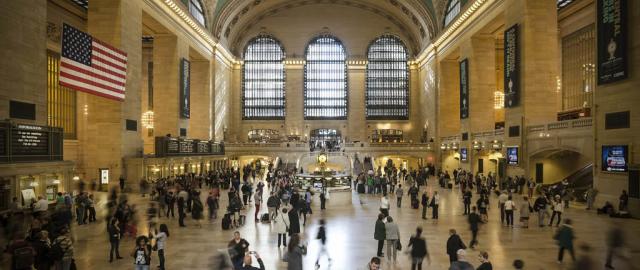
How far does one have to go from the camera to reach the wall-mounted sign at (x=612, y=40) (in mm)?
16141

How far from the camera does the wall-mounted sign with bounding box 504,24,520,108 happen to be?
24.2 metres

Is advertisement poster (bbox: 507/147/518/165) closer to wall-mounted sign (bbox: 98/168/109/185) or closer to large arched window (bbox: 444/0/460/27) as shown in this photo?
large arched window (bbox: 444/0/460/27)

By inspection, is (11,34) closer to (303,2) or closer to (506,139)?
(506,139)

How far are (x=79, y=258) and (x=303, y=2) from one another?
141 feet

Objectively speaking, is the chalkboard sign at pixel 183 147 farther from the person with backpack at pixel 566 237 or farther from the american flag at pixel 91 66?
the person with backpack at pixel 566 237

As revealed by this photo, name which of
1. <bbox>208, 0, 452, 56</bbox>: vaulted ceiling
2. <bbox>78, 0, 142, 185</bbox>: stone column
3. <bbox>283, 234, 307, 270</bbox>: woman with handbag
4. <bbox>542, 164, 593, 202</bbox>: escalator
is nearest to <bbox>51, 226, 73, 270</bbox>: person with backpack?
<bbox>283, 234, 307, 270</bbox>: woman with handbag

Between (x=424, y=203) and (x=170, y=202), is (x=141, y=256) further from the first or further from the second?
(x=424, y=203)

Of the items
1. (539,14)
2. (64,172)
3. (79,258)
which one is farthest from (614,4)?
(64,172)

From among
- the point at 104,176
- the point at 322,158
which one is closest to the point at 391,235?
the point at 104,176

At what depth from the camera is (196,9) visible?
35562mm

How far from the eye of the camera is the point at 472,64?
31.5 metres

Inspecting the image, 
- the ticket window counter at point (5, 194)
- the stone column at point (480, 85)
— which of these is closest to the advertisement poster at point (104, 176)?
the ticket window counter at point (5, 194)

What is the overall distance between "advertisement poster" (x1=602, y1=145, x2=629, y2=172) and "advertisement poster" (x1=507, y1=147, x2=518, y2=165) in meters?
6.72

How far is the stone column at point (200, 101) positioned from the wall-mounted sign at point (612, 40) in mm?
29821
